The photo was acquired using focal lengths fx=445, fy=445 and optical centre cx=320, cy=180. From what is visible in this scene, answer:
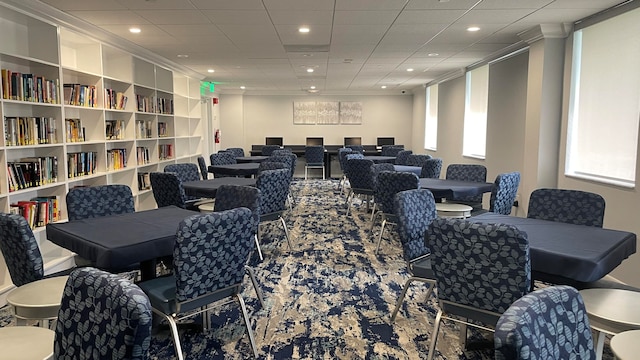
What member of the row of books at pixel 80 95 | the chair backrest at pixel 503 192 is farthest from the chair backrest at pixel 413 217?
the row of books at pixel 80 95

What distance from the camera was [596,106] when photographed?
4789 mm

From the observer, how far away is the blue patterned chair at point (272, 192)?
4465 millimetres

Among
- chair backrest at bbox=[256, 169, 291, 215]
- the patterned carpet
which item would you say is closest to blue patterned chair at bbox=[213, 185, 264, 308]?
the patterned carpet

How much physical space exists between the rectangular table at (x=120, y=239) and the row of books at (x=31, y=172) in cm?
146

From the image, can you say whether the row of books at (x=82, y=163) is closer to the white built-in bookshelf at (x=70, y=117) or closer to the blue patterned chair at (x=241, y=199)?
the white built-in bookshelf at (x=70, y=117)

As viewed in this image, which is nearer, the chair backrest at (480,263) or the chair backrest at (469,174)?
the chair backrest at (480,263)

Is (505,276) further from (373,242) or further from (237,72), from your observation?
(237,72)

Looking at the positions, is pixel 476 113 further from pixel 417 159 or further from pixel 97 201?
pixel 97 201

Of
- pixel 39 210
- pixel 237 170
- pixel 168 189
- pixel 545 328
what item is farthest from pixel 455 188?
pixel 39 210

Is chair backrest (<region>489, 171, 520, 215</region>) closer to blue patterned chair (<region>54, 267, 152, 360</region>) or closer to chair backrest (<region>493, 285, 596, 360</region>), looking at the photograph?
chair backrest (<region>493, 285, 596, 360</region>)

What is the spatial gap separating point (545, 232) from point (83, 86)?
494 centimetres

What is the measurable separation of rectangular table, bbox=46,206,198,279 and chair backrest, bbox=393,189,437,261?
4.71 feet

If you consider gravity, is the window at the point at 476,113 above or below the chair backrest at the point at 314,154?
above

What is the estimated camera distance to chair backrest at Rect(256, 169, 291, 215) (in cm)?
446
